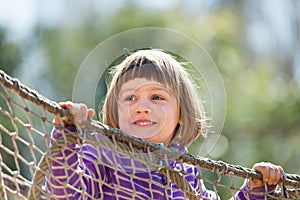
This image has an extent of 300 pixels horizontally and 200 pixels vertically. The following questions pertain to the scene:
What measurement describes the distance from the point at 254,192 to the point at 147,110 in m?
0.30

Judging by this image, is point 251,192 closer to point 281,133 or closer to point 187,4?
point 281,133

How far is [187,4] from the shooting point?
31.5ft

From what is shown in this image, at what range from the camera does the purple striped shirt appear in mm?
1537

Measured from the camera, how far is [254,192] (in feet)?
5.47

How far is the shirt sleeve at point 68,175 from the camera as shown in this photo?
152 centimetres

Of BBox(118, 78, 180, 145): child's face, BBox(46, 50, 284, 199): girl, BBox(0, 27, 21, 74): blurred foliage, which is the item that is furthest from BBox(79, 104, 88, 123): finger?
BBox(0, 27, 21, 74): blurred foliage

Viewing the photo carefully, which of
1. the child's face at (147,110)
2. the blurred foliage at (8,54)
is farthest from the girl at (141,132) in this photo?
the blurred foliage at (8,54)

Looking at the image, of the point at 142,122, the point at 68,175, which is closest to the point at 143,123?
the point at 142,122

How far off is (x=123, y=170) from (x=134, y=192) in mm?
46

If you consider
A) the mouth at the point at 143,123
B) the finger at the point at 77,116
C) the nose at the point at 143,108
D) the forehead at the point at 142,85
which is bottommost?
the finger at the point at 77,116

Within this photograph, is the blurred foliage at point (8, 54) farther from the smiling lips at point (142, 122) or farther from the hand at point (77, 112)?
the hand at point (77, 112)

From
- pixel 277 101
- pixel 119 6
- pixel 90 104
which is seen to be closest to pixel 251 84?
pixel 277 101

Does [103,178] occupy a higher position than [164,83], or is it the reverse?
[164,83]

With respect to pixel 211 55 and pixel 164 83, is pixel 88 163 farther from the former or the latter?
pixel 211 55
